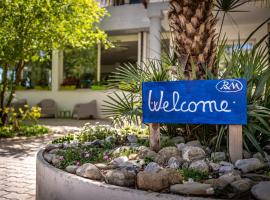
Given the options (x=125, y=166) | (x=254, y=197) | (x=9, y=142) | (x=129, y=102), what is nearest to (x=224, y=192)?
(x=254, y=197)

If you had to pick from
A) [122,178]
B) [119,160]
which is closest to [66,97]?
[119,160]

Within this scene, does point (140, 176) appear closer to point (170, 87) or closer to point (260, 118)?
point (170, 87)

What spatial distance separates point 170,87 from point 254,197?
138 centimetres

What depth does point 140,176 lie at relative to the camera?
275 centimetres

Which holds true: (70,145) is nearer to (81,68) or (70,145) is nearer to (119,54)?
(81,68)

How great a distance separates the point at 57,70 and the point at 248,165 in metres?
12.9

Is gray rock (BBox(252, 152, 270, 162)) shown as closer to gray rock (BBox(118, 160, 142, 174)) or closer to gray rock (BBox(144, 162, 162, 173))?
gray rock (BBox(144, 162, 162, 173))

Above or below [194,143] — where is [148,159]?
below

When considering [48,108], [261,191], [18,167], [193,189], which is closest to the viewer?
[261,191]

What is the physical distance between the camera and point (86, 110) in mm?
13422

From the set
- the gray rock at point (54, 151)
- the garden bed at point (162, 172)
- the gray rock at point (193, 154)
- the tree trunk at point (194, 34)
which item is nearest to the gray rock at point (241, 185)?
the garden bed at point (162, 172)

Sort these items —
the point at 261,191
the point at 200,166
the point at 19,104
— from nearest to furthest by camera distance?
the point at 261,191, the point at 200,166, the point at 19,104

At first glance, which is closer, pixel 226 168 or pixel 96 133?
pixel 226 168

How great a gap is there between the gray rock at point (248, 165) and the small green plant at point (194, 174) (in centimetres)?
32
